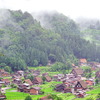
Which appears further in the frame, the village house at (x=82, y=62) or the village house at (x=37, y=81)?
the village house at (x=82, y=62)

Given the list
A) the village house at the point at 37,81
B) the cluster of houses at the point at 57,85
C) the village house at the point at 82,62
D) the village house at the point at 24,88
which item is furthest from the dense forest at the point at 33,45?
the village house at the point at 24,88

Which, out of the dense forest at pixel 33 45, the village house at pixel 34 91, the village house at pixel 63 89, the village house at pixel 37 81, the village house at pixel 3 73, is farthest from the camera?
the dense forest at pixel 33 45

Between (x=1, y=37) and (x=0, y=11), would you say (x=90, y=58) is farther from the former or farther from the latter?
(x=0, y=11)

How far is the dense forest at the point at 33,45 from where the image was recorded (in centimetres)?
10238

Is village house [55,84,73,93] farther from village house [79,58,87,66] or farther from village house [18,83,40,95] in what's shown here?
village house [79,58,87,66]

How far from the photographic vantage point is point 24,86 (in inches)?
2520

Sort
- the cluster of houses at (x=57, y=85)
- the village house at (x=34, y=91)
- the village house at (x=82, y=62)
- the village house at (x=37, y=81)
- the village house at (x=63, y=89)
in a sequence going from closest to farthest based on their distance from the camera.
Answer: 1. the village house at (x=34, y=91)
2. the cluster of houses at (x=57, y=85)
3. the village house at (x=63, y=89)
4. the village house at (x=37, y=81)
5. the village house at (x=82, y=62)

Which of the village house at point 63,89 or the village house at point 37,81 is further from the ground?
the village house at point 37,81

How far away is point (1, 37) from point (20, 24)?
21.9 metres

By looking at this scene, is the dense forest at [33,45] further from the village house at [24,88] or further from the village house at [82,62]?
the village house at [24,88]

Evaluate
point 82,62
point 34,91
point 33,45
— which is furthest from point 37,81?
point 82,62

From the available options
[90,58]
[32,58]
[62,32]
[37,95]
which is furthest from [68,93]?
[62,32]

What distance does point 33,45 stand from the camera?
379ft

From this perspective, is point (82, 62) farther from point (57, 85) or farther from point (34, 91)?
point (34, 91)
